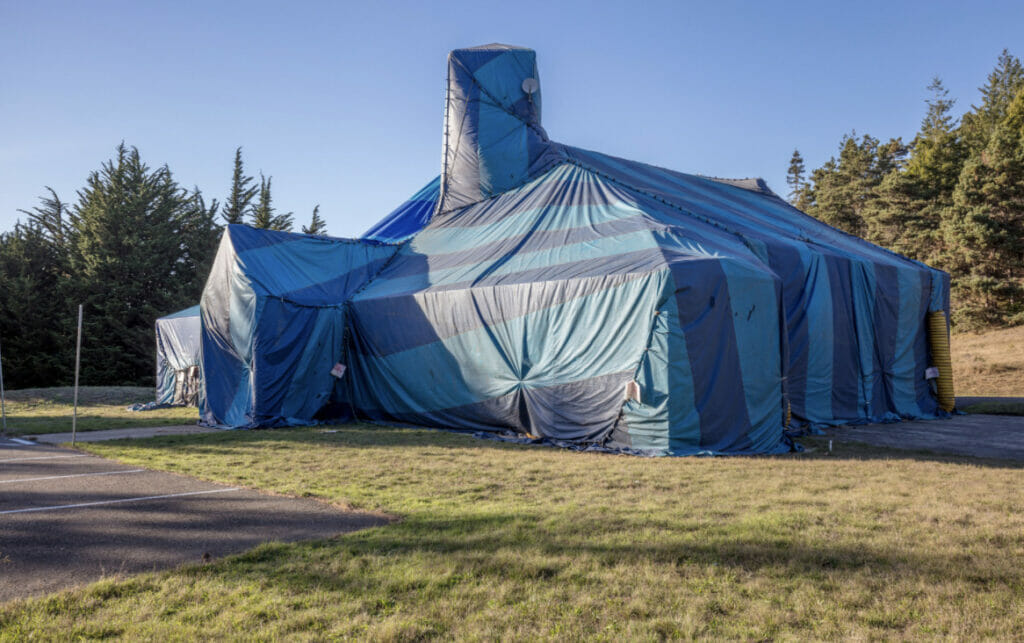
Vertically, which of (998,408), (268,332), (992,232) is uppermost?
(992,232)

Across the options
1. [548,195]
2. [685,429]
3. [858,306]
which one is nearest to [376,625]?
[685,429]

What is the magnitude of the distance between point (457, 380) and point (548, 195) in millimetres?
3317

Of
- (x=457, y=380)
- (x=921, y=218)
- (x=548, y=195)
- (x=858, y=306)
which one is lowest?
(x=457, y=380)

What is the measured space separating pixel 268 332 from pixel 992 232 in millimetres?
25150

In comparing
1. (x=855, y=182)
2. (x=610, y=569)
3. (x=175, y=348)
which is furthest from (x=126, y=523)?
(x=855, y=182)

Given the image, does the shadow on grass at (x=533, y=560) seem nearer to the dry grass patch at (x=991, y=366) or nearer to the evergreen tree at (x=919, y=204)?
the dry grass patch at (x=991, y=366)

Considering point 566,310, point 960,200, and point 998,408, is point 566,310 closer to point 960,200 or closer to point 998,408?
point 998,408

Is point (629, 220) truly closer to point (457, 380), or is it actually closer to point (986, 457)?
point (457, 380)

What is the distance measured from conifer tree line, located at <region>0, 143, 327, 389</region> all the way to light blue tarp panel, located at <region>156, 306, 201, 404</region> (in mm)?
9329

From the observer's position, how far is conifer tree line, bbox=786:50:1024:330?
24016mm

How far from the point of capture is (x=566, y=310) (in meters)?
8.19

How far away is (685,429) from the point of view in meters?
6.97

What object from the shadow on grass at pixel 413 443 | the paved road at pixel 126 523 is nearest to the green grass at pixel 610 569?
the paved road at pixel 126 523

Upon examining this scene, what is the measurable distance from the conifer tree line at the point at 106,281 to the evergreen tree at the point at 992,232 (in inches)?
1130
